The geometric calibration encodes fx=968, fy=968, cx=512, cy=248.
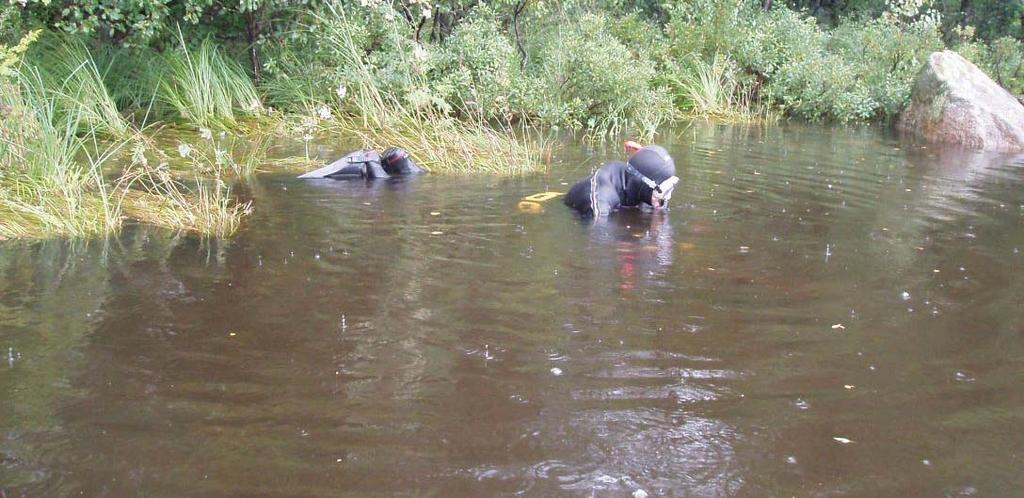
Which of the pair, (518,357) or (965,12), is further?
(965,12)

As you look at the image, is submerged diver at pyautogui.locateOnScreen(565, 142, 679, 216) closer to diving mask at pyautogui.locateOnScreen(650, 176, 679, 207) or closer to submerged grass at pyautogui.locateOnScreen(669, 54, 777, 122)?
diving mask at pyautogui.locateOnScreen(650, 176, 679, 207)

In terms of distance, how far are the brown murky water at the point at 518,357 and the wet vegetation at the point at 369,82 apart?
4.43 feet

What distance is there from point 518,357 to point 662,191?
3790mm

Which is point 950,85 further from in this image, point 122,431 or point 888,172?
point 122,431

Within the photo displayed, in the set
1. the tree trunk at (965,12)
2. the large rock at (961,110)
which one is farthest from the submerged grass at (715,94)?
the tree trunk at (965,12)

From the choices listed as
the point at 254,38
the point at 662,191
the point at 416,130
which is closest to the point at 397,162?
the point at 416,130

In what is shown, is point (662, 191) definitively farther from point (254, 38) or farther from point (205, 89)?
point (254, 38)

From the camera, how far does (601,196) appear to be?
877 cm

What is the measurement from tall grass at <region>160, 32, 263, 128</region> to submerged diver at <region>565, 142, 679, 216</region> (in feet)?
19.5

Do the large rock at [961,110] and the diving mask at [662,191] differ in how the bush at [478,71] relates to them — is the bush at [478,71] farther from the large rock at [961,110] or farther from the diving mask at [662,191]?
the large rock at [961,110]

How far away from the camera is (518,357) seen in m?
5.21

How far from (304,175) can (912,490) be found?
25.5 feet

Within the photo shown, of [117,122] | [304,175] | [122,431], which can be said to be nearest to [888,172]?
[304,175]

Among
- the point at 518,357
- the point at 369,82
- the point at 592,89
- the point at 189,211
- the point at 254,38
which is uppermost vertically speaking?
→ the point at 254,38
